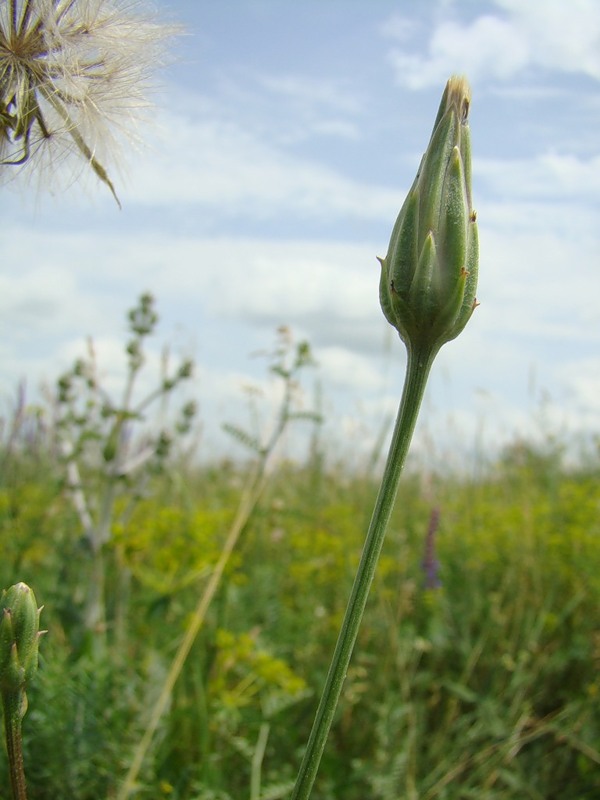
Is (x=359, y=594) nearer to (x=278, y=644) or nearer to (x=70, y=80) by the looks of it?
(x=70, y=80)

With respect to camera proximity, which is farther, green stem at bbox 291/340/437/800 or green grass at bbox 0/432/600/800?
green grass at bbox 0/432/600/800

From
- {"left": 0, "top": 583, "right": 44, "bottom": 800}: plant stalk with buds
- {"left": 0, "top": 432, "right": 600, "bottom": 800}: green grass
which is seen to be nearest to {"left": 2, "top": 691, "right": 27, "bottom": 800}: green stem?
{"left": 0, "top": 583, "right": 44, "bottom": 800}: plant stalk with buds

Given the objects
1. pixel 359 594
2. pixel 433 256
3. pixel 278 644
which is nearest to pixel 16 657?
pixel 359 594

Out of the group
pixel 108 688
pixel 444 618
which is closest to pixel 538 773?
pixel 444 618

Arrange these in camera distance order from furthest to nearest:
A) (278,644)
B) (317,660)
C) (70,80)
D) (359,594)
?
1. (317,660)
2. (278,644)
3. (70,80)
4. (359,594)

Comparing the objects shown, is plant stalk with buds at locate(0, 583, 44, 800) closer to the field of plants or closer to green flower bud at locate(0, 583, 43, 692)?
green flower bud at locate(0, 583, 43, 692)

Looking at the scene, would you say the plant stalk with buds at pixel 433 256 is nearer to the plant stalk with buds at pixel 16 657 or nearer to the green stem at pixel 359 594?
the green stem at pixel 359 594

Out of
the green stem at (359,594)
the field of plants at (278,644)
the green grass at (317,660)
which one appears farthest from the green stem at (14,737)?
the green grass at (317,660)
